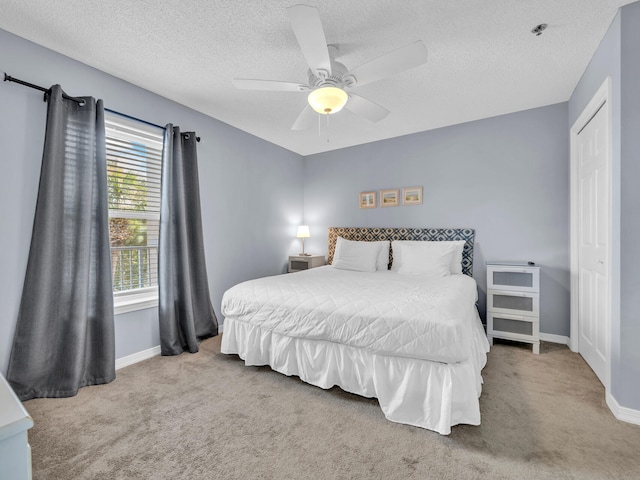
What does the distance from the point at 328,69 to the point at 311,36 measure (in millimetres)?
307

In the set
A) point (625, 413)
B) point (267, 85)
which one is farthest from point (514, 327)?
point (267, 85)

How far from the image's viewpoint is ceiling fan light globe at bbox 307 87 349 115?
1.97 m

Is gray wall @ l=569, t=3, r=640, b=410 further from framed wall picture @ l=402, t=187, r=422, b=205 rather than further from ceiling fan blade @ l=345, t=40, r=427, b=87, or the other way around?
framed wall picture @ l=402, t=187, r=422, b=205

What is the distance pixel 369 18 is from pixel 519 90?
183 centimetres

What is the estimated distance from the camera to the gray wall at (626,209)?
70.5 inches

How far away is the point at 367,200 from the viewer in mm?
4340

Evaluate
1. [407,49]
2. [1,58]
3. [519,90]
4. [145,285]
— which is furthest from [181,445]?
[519,90]

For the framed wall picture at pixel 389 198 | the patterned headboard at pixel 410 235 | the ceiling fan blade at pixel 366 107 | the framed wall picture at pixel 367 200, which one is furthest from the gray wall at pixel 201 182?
the ceiling fan blade at pixel 366 107

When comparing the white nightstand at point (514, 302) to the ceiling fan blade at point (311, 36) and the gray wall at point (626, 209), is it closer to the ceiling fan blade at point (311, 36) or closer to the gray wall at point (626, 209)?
the gray wall at point (626, 209)

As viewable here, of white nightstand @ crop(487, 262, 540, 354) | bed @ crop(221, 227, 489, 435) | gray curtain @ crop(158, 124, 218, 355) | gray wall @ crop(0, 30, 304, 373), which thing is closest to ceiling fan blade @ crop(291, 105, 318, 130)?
gray curtain @ crop(158, 124, 218, 355)

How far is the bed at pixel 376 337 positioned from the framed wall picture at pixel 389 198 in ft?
4.14

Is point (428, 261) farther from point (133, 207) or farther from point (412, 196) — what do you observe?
point (133, 207)

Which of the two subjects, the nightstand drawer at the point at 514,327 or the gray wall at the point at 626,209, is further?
the nightstand drawer at the point at 514,327

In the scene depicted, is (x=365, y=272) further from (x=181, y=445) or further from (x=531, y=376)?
(x=181, y=445)
